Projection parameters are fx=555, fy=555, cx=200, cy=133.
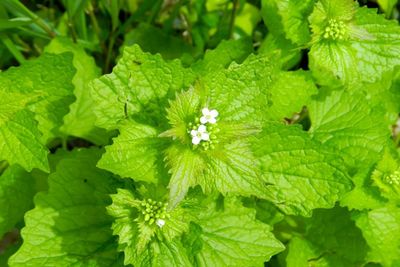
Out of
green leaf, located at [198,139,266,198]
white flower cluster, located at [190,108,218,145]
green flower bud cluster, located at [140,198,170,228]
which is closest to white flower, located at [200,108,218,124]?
white flower cluster, located at [190,108,218,145]

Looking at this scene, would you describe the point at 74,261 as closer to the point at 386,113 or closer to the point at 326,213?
the point at 326,213

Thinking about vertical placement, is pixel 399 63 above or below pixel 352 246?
above

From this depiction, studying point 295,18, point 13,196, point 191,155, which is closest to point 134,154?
point 191,155

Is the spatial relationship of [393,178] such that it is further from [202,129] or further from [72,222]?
[72,222]

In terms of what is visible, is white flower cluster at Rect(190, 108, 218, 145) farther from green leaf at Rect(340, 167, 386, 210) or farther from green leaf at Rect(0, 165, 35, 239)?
green leaf at Rect(0, 165, 35, 239)

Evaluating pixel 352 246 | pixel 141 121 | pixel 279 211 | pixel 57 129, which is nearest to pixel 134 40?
pixel 57 129

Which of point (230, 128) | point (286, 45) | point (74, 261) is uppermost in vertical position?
point (286, 45)

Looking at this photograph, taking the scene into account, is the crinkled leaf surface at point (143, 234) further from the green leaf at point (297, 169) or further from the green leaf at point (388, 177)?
the green leaf at point (388, 177)
